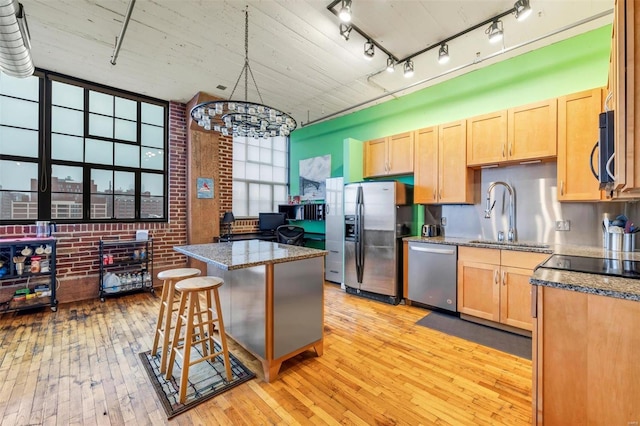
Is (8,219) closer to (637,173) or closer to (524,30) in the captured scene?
(637,173)

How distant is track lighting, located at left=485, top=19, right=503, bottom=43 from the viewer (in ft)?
8.36

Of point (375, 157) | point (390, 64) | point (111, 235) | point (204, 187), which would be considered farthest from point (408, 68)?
point (111, 235)

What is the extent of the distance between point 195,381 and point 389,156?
372 centimetres

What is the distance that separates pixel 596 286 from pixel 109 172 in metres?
5.48

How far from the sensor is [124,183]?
14.2 feet

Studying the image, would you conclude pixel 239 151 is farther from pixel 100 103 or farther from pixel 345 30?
pixel 345 30

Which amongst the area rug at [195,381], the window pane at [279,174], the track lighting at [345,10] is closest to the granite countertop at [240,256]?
the area rug at [195,381]

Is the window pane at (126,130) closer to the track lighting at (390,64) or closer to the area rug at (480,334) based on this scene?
the track lighting at (390,64)

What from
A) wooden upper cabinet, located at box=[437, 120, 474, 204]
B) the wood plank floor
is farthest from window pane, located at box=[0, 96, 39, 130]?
wooden upper cabinet, located at box=[437, 120, 474, 204]

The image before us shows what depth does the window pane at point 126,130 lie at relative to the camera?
4.28 m

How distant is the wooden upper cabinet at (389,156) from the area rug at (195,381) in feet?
10.8

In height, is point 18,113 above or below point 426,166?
above

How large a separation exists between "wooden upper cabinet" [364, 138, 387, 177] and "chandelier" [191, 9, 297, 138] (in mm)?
2064

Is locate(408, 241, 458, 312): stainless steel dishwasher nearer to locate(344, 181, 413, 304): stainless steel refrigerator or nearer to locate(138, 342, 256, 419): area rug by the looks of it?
locate(344, 181, 413, 304): stainless steel refrigerator
